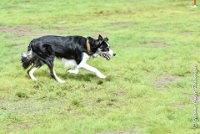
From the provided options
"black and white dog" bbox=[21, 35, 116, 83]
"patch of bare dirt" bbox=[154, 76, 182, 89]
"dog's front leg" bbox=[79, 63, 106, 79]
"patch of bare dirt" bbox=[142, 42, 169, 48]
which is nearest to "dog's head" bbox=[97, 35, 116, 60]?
"black and white dog" bbox=[21, 35, 116, 83]

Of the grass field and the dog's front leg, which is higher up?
the dog's front leg

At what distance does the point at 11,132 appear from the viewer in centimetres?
933

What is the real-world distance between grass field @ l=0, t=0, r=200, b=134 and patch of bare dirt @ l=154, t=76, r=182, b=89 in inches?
1.0

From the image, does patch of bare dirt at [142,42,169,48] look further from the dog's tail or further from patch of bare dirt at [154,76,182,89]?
the dog's tail

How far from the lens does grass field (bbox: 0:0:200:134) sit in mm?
9750

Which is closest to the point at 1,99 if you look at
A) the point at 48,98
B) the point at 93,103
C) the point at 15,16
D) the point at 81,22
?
the point at 48,98

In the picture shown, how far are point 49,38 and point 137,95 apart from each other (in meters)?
3.09

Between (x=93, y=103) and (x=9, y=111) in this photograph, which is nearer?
(x=9, y=111)

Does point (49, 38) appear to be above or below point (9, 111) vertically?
above

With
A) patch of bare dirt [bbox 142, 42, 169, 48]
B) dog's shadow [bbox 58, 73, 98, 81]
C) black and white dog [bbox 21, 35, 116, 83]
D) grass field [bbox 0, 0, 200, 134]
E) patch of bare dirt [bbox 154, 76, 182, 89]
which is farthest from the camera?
patch of bare dirt [bbox 142, 42, 169, 48]

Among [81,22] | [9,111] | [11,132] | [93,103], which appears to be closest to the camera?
[11,132]

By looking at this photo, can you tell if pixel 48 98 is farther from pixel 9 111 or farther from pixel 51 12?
pixel 51 12

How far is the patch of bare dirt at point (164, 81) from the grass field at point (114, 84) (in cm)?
3

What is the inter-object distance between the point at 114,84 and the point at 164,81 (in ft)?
4.85
